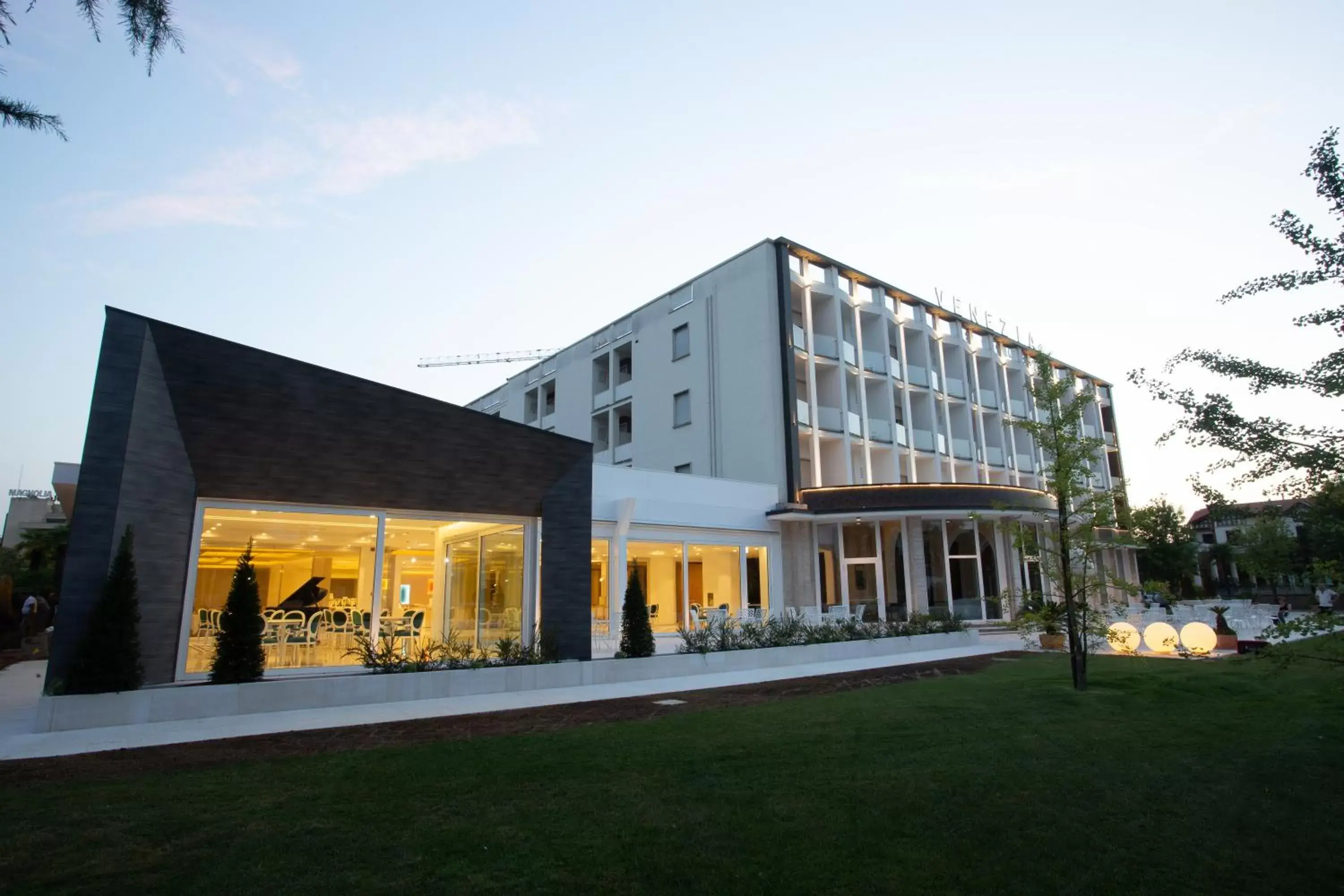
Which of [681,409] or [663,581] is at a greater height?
[681,409]

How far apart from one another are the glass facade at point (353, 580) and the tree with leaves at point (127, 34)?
882cm

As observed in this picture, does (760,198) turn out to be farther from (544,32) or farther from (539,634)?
(539,634)

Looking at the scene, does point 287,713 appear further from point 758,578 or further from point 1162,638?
point 1162,638

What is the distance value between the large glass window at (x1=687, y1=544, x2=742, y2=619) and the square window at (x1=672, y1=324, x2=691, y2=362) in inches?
344

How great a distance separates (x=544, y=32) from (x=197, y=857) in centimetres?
1073

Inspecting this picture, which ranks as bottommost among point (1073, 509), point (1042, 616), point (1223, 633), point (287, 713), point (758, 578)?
point (287, 713)

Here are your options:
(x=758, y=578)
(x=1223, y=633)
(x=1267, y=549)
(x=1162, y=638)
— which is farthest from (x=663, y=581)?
(x=1267, y=549)

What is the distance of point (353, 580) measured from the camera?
12555mm

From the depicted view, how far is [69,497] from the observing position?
1362cm

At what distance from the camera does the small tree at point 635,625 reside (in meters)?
14.1

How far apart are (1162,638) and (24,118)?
2015 cm

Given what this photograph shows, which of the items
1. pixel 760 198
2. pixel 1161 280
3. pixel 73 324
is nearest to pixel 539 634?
pixel 73 324

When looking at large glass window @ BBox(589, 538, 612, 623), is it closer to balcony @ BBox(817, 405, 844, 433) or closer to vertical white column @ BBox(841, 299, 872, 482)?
balcony @ BBox(817, 405, 844, 433)

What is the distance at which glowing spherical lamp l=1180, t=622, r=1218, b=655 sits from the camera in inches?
628
